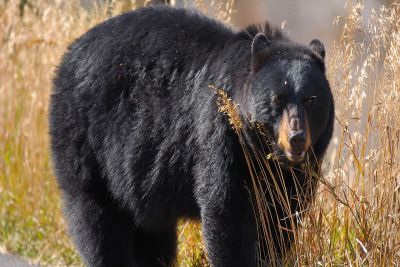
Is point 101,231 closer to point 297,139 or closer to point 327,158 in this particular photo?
point 297,139

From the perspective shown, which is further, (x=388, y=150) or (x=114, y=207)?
(x=114, y=207)

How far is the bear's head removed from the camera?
4.78 metres

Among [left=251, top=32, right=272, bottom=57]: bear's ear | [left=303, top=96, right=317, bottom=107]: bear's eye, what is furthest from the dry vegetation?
[left=251, top=32, right=272, bottom=57]: bear's ear

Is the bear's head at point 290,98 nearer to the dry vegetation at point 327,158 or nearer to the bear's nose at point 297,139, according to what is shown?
the bear's nose at point 297,139

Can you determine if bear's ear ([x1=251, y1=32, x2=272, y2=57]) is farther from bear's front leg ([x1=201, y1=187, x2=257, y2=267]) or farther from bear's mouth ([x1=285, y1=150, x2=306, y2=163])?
bear's front leg ([x1=201, y1=187, x2=257, y2=267])

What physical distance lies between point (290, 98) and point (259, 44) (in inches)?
17.0

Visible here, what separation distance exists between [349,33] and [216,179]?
135 cm

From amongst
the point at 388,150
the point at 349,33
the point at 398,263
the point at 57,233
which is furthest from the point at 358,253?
the point at 57,233

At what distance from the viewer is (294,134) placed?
470cm

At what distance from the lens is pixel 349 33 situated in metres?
5.55

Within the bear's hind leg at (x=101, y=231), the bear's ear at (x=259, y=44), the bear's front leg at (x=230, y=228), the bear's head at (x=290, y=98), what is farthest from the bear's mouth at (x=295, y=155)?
the bear's hind leg at (x=101, y=231)

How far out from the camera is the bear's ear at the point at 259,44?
5.07 metres

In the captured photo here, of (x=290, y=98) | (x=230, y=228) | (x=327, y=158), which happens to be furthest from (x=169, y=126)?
(x=327, y=158)

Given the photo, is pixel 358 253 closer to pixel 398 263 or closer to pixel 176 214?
pixel 398 263
